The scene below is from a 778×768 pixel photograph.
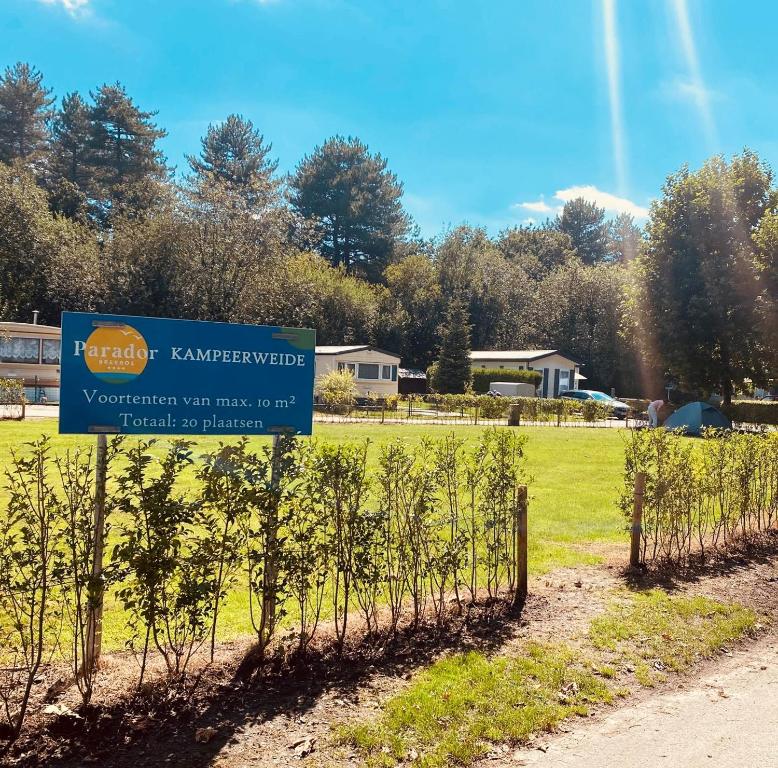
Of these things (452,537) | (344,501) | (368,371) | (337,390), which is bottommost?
(452,537)

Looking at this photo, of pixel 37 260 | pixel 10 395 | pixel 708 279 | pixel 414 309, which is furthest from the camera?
pixel 414 309

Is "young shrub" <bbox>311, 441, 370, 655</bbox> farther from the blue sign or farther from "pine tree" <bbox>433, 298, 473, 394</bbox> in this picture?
"pine tree" <bbox>433, 298, 473, 394</bbox>

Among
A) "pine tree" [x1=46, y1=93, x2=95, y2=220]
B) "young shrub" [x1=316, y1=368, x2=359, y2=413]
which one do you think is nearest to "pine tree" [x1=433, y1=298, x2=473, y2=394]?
"young shrub" [x1=316, y1=368, x2=359, y2=413]

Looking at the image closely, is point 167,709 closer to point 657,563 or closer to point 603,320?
point 657,563

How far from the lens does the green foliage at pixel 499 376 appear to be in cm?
4081

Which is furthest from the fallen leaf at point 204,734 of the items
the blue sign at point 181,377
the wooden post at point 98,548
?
the blue sign at point 181,377

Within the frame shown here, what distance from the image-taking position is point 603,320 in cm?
5112

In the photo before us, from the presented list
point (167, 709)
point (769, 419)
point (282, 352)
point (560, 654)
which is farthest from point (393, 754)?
point (769, 419)

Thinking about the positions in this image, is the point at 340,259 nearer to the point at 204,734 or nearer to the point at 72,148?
the point at 72,148

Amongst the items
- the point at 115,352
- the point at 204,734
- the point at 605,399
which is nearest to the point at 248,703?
the point at 204,734

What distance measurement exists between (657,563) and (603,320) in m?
47.6

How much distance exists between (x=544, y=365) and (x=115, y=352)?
133 feet

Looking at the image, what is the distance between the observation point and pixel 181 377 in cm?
376

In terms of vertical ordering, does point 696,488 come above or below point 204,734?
above
